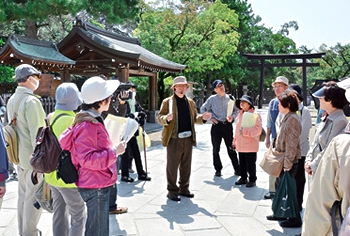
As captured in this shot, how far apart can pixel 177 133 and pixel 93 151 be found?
2471mm

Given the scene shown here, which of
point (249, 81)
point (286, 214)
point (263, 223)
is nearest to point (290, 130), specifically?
point (286, 214)

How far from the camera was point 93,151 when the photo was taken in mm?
2328

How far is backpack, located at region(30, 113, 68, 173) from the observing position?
257cm

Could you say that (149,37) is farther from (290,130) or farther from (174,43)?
(290,130)

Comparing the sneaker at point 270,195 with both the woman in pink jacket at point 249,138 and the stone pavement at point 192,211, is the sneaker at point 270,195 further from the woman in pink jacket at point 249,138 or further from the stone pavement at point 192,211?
the woman in pink jacket at point 249,138

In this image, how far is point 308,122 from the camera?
4.04m

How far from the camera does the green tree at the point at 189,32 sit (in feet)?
53.3

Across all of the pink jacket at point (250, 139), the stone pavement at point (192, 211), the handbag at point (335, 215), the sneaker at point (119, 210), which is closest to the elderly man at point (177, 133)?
the stone pavement at point (192, 211)

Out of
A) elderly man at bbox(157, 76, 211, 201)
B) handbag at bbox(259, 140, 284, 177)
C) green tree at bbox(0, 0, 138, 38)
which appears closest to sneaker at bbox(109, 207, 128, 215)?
elderly man at bbox(157, 76, 211, 201)

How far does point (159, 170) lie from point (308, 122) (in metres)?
3.39

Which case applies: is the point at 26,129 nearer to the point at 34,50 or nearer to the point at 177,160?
the point at 177,160

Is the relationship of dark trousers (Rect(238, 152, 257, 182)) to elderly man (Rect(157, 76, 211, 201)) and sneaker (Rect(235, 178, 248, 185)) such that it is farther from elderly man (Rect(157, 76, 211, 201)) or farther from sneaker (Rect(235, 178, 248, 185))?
elderly man (Rect(157, 76, 211, 201))

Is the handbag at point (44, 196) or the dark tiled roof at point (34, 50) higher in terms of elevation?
the dark tiled roof at point (34, 50)

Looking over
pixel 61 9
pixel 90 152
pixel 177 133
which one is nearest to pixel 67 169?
pixel 90 152
